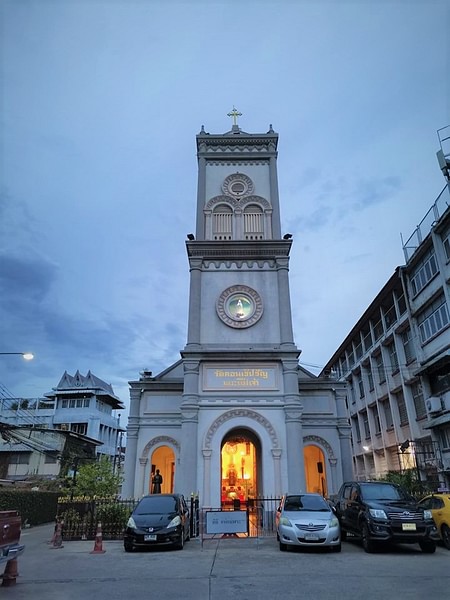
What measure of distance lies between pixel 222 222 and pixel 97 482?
1495cm

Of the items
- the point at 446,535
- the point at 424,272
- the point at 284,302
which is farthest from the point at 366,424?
the point at 446,535

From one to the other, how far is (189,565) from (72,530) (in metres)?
7.63

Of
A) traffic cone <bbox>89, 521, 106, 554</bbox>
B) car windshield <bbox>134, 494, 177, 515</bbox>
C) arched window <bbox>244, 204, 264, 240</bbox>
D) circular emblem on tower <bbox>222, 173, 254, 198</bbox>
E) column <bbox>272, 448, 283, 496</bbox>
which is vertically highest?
circular emblem on tower <bbox>222, 173, 254, 198</bbox>

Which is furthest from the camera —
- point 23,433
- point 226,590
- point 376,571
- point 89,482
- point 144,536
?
point 23,433

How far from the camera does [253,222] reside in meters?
24.7

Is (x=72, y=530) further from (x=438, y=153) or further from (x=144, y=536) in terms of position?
(x=438, y=153)

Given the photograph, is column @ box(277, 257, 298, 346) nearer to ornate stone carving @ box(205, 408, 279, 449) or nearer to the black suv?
ornate stone carving @ box(205, 408, 279, 449)

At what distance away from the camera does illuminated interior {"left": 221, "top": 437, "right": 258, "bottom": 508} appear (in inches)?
997

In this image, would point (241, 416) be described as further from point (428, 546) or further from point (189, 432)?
point (428, 546)

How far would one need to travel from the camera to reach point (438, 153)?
2531cm

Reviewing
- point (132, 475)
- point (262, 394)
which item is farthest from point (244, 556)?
point (132, 475)

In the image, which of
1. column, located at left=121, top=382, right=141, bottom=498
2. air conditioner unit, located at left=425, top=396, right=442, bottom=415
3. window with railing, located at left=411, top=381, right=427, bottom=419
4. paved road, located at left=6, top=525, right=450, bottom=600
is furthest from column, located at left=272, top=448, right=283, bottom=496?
window with railing, located at left=411, top=381, right=427, bottom=419

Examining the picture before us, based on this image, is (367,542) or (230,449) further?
(230,449)

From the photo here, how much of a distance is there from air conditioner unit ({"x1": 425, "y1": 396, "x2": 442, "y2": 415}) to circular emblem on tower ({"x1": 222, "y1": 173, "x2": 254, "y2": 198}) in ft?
51.2
